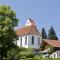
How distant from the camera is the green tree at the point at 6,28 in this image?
49250 mm

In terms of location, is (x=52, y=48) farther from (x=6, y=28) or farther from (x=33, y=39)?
(x=6, y=28)

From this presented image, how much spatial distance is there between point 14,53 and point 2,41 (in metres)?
2.97

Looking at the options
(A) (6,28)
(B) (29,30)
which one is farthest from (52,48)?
(A) (6,28)

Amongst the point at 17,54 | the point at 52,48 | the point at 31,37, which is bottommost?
the point at 17,54

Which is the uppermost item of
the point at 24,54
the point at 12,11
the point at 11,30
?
the point at 12,11

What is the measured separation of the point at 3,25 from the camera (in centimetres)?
5056

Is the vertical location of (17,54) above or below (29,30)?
below

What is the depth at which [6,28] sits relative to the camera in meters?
49.3

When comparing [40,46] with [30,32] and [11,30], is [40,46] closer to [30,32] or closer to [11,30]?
[30,32]

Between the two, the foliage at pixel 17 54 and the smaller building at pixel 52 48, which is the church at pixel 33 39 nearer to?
the smaller building at pixel 52 48

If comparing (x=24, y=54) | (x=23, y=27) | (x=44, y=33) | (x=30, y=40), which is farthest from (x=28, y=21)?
(x=44, y=33)

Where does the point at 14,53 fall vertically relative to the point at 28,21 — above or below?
below

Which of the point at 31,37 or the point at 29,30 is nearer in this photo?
the point at 31,37

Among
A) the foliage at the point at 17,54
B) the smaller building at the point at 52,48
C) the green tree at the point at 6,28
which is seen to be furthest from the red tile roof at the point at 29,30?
the green tree at the point at 6,28
